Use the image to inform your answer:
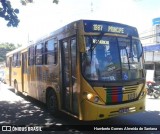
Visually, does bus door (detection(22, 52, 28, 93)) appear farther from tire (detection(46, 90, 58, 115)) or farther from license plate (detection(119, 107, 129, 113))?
license plate (detection(119, 107, 129, 113))

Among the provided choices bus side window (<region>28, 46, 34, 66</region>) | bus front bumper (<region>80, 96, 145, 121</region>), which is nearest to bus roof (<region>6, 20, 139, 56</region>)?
bus front bumper (<region>80, 96, 145, 121</region>)

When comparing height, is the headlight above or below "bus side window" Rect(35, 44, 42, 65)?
below

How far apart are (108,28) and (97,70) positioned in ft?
4.35

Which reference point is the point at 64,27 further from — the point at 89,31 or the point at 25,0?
the point at 25,0

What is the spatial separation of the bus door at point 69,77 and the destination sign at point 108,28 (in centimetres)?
59

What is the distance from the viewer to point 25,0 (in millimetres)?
11859

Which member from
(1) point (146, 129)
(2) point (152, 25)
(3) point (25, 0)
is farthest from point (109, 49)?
(2) point (152, 25)

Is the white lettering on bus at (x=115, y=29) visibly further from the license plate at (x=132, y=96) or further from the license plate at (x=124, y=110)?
the license plate at (x=124, y=110)

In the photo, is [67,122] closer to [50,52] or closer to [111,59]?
[50,52]


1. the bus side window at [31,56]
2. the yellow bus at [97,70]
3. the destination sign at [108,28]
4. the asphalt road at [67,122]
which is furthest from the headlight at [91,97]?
the bus side window at [31,56]

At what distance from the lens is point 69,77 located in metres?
7.99

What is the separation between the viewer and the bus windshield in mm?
7230

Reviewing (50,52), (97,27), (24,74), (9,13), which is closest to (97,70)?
(97,27)

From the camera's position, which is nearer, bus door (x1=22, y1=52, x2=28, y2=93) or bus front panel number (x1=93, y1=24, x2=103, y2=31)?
bus front panel number (x1=93, y1=24, x2=103, y2=31)
